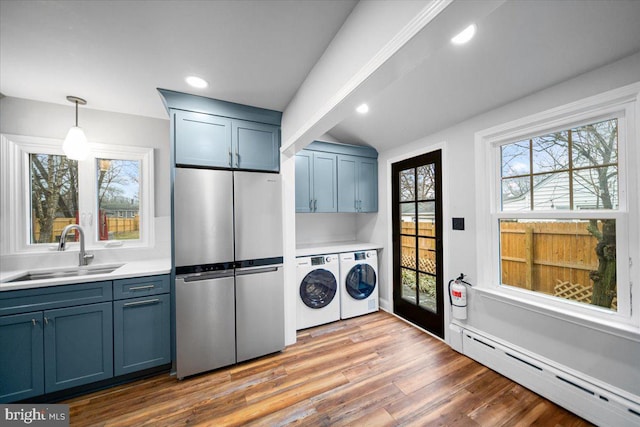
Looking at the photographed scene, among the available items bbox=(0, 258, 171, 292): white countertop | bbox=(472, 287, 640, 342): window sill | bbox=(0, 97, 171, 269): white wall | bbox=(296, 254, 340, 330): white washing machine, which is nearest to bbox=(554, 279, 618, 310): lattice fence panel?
bbox=(472, 287, 640, 342): window sill

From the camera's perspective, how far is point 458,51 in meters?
1.55

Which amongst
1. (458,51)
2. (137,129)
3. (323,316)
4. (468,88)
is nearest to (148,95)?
(137,129)

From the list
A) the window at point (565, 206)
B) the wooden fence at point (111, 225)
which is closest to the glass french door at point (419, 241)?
the window at point (565, 206)

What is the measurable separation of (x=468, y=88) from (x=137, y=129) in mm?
3240

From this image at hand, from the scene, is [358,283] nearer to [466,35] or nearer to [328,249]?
[328,249]

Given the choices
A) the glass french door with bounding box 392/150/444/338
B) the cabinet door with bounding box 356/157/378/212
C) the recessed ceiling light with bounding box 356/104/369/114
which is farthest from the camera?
the cabinet door with bounding box 356/157/378/212

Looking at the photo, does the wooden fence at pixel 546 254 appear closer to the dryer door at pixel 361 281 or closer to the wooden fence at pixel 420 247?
the wooden fence at pixel 420 247

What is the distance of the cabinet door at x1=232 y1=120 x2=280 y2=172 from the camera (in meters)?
2.23

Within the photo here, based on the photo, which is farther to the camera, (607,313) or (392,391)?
(392,391)

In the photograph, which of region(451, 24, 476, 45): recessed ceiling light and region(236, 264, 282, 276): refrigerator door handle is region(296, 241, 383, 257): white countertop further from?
region(451, 24, 476, 45): recessed ceiling light

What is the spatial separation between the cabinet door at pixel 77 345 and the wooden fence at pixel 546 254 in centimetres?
342

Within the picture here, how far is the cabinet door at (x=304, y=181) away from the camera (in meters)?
2.89

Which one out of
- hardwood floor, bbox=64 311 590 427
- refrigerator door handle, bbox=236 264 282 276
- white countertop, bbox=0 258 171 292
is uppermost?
white countertop, bbox=0 258 171 292

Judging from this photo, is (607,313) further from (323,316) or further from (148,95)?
(148,95)
